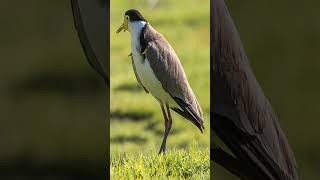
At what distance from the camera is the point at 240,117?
14.2ft

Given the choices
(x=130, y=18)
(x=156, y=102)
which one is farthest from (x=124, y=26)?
(x=156, y=102)

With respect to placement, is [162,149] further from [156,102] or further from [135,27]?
[135,27]

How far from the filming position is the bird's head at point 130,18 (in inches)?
163

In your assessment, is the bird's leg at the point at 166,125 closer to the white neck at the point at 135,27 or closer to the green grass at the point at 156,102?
the green grass at the point at 156,102

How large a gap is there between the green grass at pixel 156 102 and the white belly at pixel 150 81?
42mm

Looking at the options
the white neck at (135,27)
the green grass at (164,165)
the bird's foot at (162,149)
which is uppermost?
the white neck at (135,27)

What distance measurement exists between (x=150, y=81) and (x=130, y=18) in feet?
1.19

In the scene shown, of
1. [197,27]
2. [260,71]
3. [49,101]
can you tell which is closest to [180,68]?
[197,27]

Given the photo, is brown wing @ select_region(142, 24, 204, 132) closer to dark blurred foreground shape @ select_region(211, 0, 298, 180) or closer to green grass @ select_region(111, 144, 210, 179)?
dark blurred foreground shape @ select_region(211, 0, 298, 180)

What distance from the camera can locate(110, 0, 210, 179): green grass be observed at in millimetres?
4156

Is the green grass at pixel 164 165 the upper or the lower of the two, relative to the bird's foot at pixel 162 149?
lower

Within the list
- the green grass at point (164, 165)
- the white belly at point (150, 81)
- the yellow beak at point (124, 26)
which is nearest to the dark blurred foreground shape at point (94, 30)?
the yellow beak at point (124, 26)

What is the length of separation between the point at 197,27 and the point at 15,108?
1236 mm

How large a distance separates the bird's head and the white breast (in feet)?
0.16
